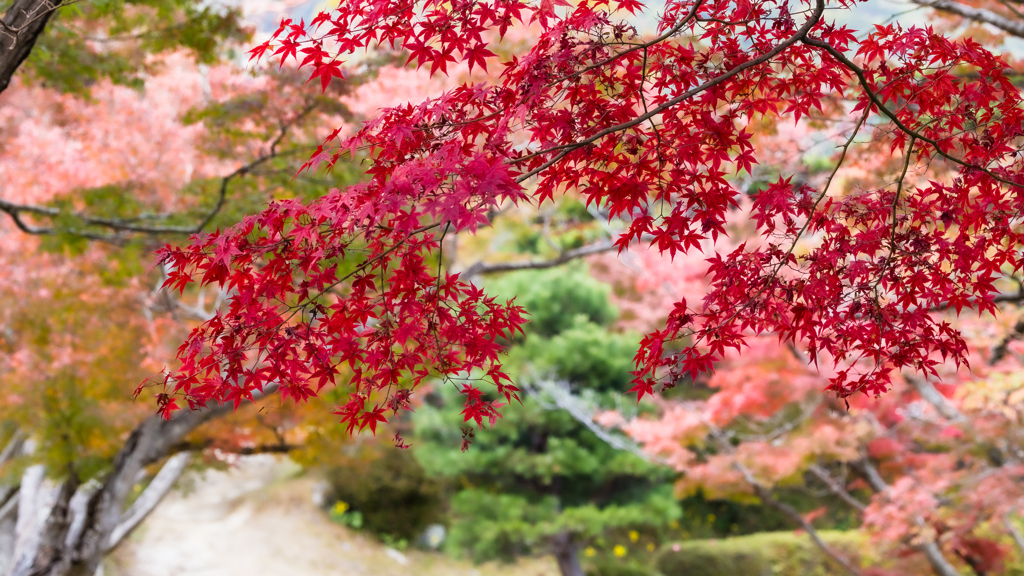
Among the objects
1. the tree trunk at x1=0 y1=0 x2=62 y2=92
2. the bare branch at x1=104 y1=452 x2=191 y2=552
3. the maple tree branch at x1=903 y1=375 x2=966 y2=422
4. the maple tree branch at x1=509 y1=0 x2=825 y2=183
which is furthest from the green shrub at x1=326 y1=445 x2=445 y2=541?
the maple tree branch at x1=509 y1=0 x2=825 y2=183

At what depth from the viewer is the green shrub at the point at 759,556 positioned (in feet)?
30.1

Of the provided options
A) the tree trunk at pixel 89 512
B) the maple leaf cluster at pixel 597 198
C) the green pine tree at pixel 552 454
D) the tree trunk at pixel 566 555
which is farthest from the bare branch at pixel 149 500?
the maple leaf cluster at pixel 597 198

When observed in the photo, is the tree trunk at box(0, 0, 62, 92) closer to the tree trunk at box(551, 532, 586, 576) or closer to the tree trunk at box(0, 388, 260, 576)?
the tree trunk at box(0, 388, 260, 576)

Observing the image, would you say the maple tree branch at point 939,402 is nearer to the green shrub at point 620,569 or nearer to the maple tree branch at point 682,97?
the green shrub at point 620,569

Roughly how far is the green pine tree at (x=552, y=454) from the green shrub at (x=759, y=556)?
89 centimetres

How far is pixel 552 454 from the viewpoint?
28.7 ft

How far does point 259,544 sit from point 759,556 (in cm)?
706

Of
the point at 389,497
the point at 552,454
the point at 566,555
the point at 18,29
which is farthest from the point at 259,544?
the point at 18,29

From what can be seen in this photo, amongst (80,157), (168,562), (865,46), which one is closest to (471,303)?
(865,46)

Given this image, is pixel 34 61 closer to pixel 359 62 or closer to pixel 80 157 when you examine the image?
pixel 359 62

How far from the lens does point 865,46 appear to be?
210 centimetres

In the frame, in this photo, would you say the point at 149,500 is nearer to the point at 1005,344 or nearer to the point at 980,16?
the point at 980,16

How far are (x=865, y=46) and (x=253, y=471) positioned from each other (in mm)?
13026

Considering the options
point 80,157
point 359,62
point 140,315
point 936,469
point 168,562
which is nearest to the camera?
point 359,62
